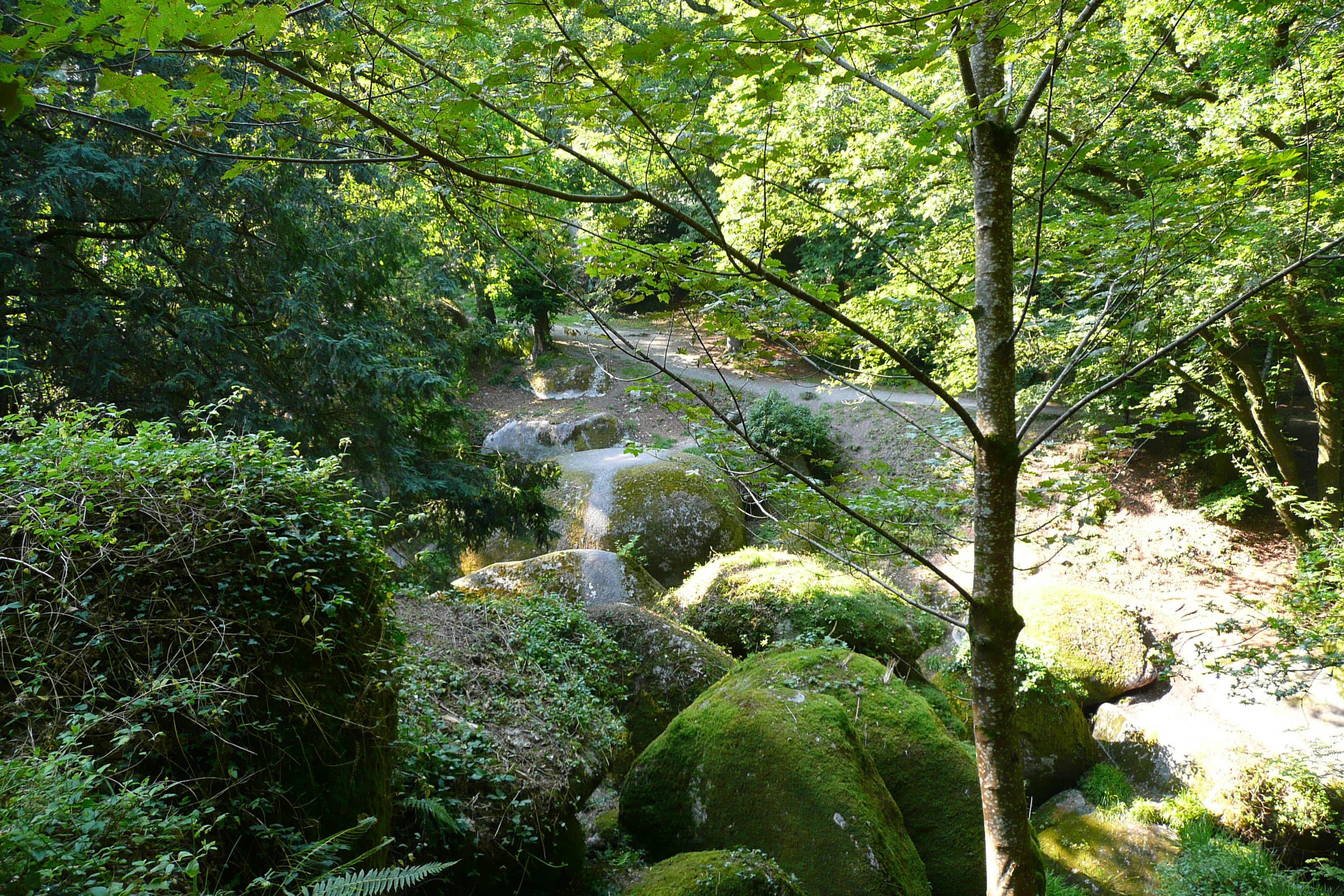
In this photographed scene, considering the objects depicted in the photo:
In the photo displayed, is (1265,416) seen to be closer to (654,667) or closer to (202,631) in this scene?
(654,667)

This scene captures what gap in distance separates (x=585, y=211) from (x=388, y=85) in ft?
13.6

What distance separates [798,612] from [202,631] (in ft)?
20.5

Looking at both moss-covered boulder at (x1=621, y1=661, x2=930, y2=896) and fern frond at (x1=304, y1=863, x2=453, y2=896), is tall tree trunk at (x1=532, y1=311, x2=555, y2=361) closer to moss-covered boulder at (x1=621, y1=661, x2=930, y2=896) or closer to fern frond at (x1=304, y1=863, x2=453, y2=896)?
moss-covered boulder at (x1=621, y1=661, x2=930, y2=896)

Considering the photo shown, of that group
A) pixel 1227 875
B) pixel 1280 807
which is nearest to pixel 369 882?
pixel 1227 875

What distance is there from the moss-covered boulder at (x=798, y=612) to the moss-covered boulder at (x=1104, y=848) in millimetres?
2329

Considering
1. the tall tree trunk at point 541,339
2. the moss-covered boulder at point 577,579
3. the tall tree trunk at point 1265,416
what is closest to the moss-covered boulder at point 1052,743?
the moss-covered boulder at point 577,579

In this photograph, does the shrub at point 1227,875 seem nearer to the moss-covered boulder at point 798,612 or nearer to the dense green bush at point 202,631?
the moss-covered boulder at point 798,612

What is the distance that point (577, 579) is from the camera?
318 inches

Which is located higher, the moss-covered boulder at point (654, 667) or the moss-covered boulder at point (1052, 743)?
the moss-covered boulder at point (654, 667)

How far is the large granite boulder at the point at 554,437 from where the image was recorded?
15492 millimetres

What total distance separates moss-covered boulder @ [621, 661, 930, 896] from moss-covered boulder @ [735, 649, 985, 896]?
320 millimetres

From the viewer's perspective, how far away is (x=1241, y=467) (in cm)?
988

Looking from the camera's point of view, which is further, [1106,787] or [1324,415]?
[1324,415]

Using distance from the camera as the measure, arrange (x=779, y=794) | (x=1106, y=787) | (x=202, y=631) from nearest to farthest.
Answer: (x=202, y=631) → (x=779, y=794) → (x=1106, y=787)
